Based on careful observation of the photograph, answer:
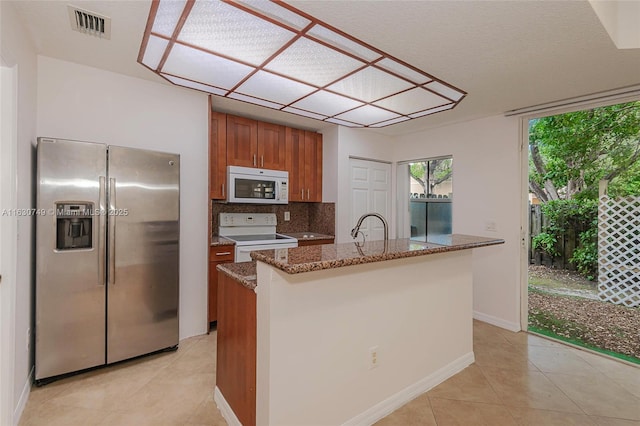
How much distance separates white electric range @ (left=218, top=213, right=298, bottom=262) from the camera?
3.17m

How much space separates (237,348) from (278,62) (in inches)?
74.9

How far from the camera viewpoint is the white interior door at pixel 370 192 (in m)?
4.10

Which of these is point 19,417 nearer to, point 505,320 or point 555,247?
point 505,320

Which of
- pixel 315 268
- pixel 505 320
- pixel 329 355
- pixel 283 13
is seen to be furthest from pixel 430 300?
pixel 283 13

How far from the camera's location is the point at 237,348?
1619 mm

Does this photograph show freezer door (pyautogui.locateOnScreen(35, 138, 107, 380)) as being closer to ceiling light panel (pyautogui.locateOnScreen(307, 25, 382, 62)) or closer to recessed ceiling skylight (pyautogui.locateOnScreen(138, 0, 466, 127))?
recessed ceiling skylight (pyautogui.locateOnScreen(138, 0, 466, 127))

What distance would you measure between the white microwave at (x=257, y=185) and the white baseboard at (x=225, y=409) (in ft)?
6.42

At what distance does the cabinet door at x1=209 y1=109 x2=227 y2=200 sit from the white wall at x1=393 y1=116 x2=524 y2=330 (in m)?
2.81

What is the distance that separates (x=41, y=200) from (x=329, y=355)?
7.13 ft

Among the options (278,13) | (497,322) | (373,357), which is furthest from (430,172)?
(278,13)

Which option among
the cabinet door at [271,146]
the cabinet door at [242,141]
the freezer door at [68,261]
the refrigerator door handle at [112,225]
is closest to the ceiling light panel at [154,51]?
the freezer door at [68,261]

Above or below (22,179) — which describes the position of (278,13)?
above

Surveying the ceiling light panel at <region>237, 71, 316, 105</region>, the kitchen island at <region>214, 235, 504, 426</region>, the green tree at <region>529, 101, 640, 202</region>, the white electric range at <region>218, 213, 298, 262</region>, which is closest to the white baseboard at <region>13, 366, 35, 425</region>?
the kitchen island at <region>214, 235, 504, 426</region>

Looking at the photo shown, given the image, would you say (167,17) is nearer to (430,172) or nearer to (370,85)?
(370,85)
